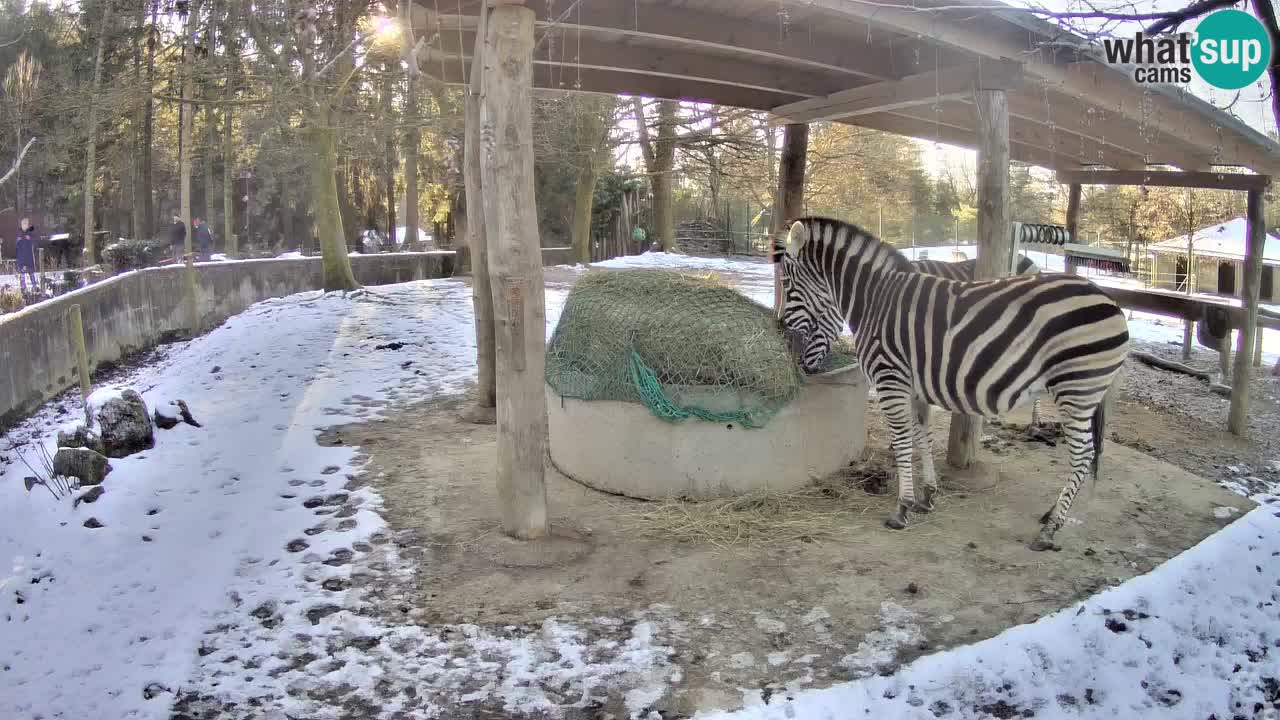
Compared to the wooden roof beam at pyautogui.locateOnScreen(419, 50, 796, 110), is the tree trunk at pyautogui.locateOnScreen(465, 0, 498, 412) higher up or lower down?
lower down

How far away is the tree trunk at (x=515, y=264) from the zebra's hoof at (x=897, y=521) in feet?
7.14

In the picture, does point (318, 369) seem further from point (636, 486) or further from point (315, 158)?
point (315, 158)

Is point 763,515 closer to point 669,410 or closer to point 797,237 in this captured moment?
point 669,410

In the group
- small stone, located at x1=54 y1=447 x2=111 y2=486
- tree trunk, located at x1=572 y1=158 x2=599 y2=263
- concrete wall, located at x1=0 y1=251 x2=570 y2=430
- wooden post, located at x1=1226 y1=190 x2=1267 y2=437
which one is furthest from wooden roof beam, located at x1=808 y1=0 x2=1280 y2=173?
tree trunk, located at x1=572 y1=158 x2=599 y2=263

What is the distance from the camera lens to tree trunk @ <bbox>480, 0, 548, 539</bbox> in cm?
464

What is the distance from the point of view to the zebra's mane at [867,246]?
5688mm

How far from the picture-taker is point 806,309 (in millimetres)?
5949

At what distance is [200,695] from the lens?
339 centimetres

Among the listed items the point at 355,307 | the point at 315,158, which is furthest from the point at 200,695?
the point at 315,158

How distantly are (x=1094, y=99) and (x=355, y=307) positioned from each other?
1135 centimetres

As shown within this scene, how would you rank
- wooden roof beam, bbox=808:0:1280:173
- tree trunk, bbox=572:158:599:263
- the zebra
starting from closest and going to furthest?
1. wooden roof beam, bbox=808:0:1280:173
2. the zebra
3. tree trunk, bbox=572:158:599:263

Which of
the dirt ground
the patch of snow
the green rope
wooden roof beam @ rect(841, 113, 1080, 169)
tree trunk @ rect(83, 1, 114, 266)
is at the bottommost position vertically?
the patch of snow

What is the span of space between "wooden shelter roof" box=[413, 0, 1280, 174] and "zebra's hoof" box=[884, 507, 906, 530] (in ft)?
9.69

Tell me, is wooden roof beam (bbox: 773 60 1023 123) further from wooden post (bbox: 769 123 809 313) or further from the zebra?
the zebra
